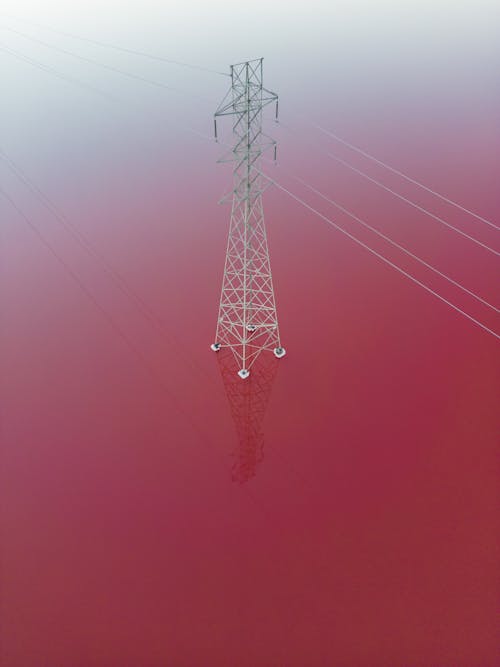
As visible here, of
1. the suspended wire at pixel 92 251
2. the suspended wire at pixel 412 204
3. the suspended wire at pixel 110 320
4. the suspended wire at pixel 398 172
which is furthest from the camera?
the suspended wire at pixel 398 172

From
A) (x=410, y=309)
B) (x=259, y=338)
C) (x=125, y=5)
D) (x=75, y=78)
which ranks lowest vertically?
(x=259, y=338)

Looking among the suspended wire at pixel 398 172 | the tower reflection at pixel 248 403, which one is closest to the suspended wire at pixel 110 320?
the tower reflection at pixel 248 403

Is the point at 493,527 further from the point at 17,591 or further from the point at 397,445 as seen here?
the point at 17,591

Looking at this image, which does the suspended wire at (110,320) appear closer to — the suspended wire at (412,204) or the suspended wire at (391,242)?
the suspended wire at (391,242)

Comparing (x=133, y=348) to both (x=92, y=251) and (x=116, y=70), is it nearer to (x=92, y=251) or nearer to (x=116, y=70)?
(x=92, y=251)

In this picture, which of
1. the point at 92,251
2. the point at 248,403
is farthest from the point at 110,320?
the point at 248,403

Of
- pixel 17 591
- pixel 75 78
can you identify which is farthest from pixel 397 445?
pixel 75 78
